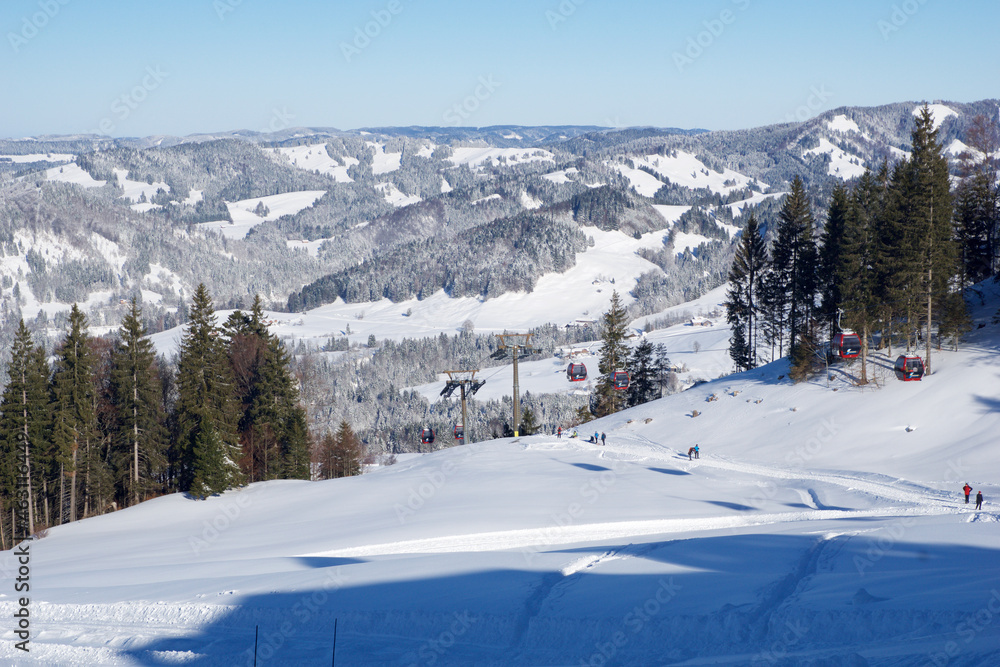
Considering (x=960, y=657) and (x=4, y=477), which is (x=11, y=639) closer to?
(x=960, y=657)

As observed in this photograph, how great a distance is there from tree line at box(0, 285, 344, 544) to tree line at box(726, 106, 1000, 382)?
31127mm

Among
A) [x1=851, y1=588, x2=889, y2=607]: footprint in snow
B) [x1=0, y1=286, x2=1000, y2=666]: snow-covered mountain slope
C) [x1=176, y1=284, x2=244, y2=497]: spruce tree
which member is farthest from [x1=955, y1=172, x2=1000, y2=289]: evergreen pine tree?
[x1=176, y1=284, x2=244, y2=497]: spruce tree

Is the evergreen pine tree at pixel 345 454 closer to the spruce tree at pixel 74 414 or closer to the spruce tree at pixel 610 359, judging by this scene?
the spruce tree at pixel 610 359

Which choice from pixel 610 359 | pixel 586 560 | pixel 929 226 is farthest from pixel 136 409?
pixel 929 226

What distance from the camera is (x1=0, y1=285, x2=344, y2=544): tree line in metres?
33.6

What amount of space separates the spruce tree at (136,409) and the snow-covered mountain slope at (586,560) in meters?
4.11

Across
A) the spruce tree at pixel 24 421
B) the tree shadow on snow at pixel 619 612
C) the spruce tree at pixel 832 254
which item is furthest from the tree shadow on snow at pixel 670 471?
the spruce tree at pixel 24 421

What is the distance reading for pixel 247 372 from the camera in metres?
44.0

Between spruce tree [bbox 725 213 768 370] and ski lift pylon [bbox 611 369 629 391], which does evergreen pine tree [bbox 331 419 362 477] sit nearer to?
ski lift pylon [bbox 611 369 629 391]

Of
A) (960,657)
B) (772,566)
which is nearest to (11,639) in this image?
(772,566)

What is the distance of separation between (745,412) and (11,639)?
35.9 m

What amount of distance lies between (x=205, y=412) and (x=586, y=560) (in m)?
25.8

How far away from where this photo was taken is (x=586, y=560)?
53.3ft

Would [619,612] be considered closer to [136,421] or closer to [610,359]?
[136,421]
